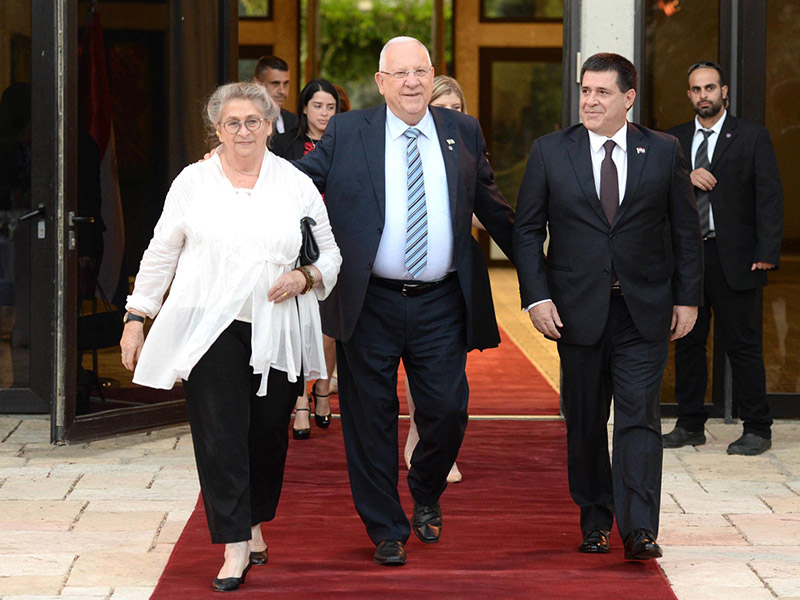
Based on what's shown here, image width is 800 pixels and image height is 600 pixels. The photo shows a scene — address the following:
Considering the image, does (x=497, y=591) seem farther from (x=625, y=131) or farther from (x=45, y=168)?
(x=45, y=168)

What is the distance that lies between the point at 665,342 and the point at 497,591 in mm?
1082

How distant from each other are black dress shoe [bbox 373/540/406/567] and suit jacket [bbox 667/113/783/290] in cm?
286

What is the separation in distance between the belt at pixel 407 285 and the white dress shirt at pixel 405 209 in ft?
0.06

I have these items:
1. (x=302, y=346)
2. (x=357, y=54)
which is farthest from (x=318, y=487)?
(x=357, y=54)

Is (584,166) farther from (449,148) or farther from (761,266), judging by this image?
(761,266)

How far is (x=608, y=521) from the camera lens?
15.5ft

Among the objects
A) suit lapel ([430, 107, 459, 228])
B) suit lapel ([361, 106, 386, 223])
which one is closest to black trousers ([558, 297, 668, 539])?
suit lapel ([430, 107, 459, 228])

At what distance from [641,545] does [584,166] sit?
4.37ft

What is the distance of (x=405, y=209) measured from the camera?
4.56m

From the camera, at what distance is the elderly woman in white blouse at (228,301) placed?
4.10 metres

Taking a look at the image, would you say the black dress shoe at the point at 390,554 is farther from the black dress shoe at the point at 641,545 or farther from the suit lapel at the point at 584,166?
the suit lapel at the point at 584,166

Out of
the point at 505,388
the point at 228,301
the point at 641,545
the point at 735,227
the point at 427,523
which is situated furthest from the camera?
the point at 505,388

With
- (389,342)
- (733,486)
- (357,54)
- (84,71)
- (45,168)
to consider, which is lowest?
(733,486)

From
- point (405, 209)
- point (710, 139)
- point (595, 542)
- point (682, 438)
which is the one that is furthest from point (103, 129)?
point (595, 542)
